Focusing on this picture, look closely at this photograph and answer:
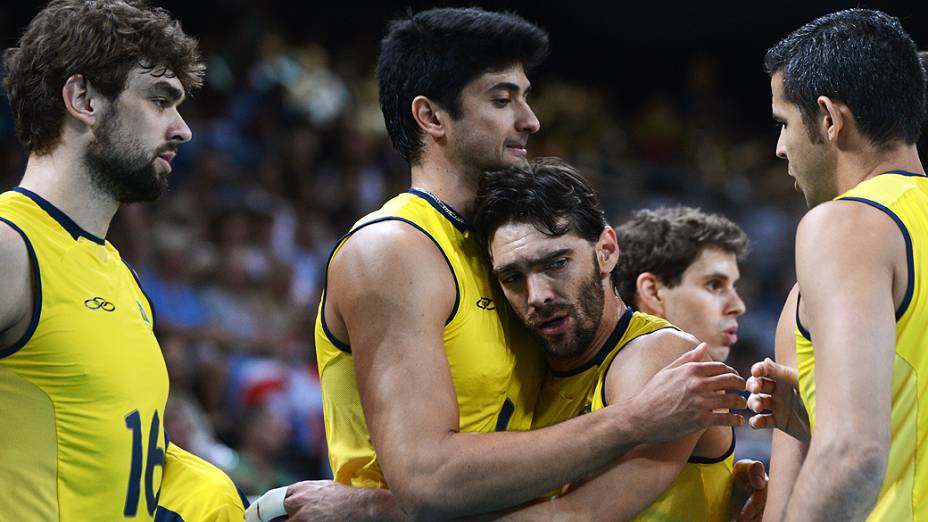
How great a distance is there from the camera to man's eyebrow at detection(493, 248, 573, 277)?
334 centimetres

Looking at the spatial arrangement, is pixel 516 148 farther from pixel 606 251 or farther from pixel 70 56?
pixel 70 56

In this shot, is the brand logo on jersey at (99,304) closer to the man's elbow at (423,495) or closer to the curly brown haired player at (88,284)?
the curly brown haired player at (88,284)

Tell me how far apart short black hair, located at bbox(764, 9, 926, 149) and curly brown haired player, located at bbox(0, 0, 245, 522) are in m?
1.92

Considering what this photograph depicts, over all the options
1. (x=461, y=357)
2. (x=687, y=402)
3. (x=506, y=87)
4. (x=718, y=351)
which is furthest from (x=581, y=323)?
(x=718, y=351)

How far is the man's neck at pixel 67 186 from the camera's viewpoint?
329 cm

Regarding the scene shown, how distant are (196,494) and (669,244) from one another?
2.16m

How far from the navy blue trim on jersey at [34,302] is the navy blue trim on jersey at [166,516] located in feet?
2.49

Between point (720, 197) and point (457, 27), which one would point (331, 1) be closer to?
point (720, 197)

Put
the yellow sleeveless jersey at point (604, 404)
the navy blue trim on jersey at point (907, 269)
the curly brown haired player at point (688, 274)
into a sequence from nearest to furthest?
the navy blue trim on jersey at point (907, 269)
the yellow sleeveless jersey at point (604, 404)
the curly brown haired player at point (688, 274)

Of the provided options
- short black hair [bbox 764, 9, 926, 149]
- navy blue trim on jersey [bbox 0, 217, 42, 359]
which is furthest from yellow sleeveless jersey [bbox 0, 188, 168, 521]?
short black hair [bbox 764, 9, 926, 149]

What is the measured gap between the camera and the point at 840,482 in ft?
7.82

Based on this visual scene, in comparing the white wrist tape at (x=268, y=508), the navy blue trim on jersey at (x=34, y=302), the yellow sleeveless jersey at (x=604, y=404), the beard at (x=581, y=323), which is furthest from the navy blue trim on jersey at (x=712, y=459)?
the navy blue trim on jersey at (x=34, y=302)

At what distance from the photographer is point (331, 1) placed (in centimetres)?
1262

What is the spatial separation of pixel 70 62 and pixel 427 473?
5.42ft
